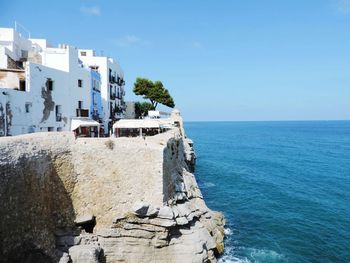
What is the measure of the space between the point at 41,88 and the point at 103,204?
13.7 metres

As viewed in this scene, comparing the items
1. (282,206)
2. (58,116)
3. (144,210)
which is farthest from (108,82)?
(144,210)

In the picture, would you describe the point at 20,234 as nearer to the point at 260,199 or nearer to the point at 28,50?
the point at 28,50

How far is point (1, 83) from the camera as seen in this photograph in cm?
2667

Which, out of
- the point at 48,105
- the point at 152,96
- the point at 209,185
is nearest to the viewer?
the point at 48,105

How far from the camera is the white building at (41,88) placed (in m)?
25.1

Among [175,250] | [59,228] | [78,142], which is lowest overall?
[175,250]

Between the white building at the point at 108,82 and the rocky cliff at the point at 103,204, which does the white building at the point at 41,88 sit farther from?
the rocky cliff at the point at 103,204

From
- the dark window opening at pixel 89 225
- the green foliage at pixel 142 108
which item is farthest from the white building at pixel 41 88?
the green foliage at pixel 142 108

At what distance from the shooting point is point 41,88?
27.8 metres

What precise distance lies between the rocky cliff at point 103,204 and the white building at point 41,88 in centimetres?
789

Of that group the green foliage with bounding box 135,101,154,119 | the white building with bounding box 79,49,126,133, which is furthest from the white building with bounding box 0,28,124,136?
the green foliage with bounding box 135,101,154,119

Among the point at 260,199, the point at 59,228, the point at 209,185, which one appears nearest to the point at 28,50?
the point at 59,228

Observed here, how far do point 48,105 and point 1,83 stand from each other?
4.01 metres

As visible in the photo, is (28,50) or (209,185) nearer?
A: (28,50)
